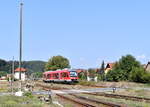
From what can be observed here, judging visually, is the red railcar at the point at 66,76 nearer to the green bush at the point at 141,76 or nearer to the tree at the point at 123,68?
the green bush at the point at 141,76

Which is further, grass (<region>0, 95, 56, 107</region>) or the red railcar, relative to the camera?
the red railcar

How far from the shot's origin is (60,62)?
131m

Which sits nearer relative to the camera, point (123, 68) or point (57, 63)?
point (123, 68)

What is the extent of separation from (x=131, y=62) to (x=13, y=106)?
6469cm

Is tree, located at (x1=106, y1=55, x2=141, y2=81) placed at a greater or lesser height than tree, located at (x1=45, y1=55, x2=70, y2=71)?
→ lesser

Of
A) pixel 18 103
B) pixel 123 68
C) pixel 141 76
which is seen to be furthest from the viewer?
pixel 123 68

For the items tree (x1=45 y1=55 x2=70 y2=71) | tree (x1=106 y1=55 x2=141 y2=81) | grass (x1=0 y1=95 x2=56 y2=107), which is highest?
tree (x1=45 y1=55 x2=70 y2=71)

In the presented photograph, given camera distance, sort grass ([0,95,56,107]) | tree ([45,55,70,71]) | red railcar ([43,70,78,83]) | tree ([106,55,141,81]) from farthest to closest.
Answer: tree ([45,55,70,71]) < tree ([106,55,141,81]) < red railcar ([43,70,78,83]) < grass ([0,95,56,107])

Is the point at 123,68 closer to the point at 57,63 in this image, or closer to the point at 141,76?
the point at 141,76

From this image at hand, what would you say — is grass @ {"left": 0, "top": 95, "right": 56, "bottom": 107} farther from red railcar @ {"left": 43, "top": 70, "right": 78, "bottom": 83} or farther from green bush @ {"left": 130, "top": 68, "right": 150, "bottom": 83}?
green bush @ {"left": 130, "top": 68, "right": 150, "bottom": 83}

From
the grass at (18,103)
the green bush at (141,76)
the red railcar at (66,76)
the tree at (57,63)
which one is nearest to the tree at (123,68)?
the green bush at (141,76)

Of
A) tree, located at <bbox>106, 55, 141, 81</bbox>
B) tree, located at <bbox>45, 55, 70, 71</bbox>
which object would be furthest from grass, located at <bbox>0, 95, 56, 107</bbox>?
tree, located at <bbox>45, 55, 70, 71</bbox>

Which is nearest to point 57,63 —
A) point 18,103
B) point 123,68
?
point 123,68

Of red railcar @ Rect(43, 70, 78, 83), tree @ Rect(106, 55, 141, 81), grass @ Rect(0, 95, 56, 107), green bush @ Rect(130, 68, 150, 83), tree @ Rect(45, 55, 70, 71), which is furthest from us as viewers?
tree @ Rect(45, 55, 70, 71)
